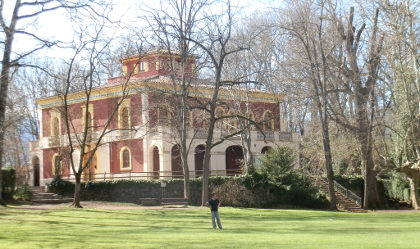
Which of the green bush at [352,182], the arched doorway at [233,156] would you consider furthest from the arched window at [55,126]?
the green bush at [352,182]

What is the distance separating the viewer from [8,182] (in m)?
37.0

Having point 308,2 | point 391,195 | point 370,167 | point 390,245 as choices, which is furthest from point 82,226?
point 391,195

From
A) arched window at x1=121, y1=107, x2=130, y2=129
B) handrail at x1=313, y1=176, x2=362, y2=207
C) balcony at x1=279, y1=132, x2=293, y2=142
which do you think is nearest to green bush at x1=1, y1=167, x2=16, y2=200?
arched window at x1=121, y1=107, x2=130, y2=129

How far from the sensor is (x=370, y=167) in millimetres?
43500

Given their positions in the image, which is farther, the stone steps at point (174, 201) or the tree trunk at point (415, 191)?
the tree trunk at point (415, 191)

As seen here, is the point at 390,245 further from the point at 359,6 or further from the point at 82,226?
the point at 359,6

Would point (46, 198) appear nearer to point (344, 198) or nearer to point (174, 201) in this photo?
point (174, 201)

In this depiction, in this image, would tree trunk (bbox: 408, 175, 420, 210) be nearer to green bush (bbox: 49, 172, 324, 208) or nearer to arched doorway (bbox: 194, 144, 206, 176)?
green bush (bbox: 49, 172, 324, 208)

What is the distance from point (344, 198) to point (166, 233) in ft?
85.6

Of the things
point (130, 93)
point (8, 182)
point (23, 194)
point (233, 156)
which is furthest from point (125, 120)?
point (8, 182)

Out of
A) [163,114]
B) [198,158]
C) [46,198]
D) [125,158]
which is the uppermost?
[163,114]

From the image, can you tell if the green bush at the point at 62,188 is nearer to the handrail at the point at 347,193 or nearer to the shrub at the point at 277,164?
the shrub at the point at 277,164

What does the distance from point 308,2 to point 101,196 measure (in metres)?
20.0

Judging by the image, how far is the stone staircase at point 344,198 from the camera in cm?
4290
